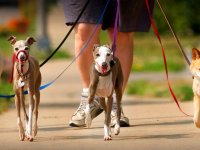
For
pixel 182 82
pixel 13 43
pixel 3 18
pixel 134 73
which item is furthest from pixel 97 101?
pixel 3 18

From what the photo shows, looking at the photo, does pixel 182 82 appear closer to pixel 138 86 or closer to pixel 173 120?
pixel 138 86

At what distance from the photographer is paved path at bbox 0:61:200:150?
5891mm

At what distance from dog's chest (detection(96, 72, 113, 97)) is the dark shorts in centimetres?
121

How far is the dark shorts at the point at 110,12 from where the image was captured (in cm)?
722

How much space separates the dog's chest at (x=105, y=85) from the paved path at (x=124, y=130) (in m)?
0.40

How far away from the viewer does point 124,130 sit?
6828 mm

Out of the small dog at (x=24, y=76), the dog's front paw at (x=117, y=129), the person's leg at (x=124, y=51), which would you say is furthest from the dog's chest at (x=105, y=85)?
the person's leg at (x=124, y=51)

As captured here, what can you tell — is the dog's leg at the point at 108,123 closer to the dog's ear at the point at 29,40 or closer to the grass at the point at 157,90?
the dog's ear at the point at 29,40

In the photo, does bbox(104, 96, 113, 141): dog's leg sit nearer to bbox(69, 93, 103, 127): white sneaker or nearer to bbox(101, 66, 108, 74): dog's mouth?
bbox(101, 66, 108, 74): dog's mouth

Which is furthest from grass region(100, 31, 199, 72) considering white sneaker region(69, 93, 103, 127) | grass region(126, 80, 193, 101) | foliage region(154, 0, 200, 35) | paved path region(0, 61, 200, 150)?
white sneaker region(69, 93, 103, 127)

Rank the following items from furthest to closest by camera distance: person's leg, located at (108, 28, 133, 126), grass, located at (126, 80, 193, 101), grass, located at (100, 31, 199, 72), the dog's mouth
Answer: grass, located at (100, 31, 199, 72), grass, located at (126, 80, 193, 101), person's leg, located at (108, 28, 133, 126), the dog's mouth

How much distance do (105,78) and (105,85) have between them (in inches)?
2.4

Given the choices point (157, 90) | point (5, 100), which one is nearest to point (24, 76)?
point (5, 100)

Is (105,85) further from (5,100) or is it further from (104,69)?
(5,100)
